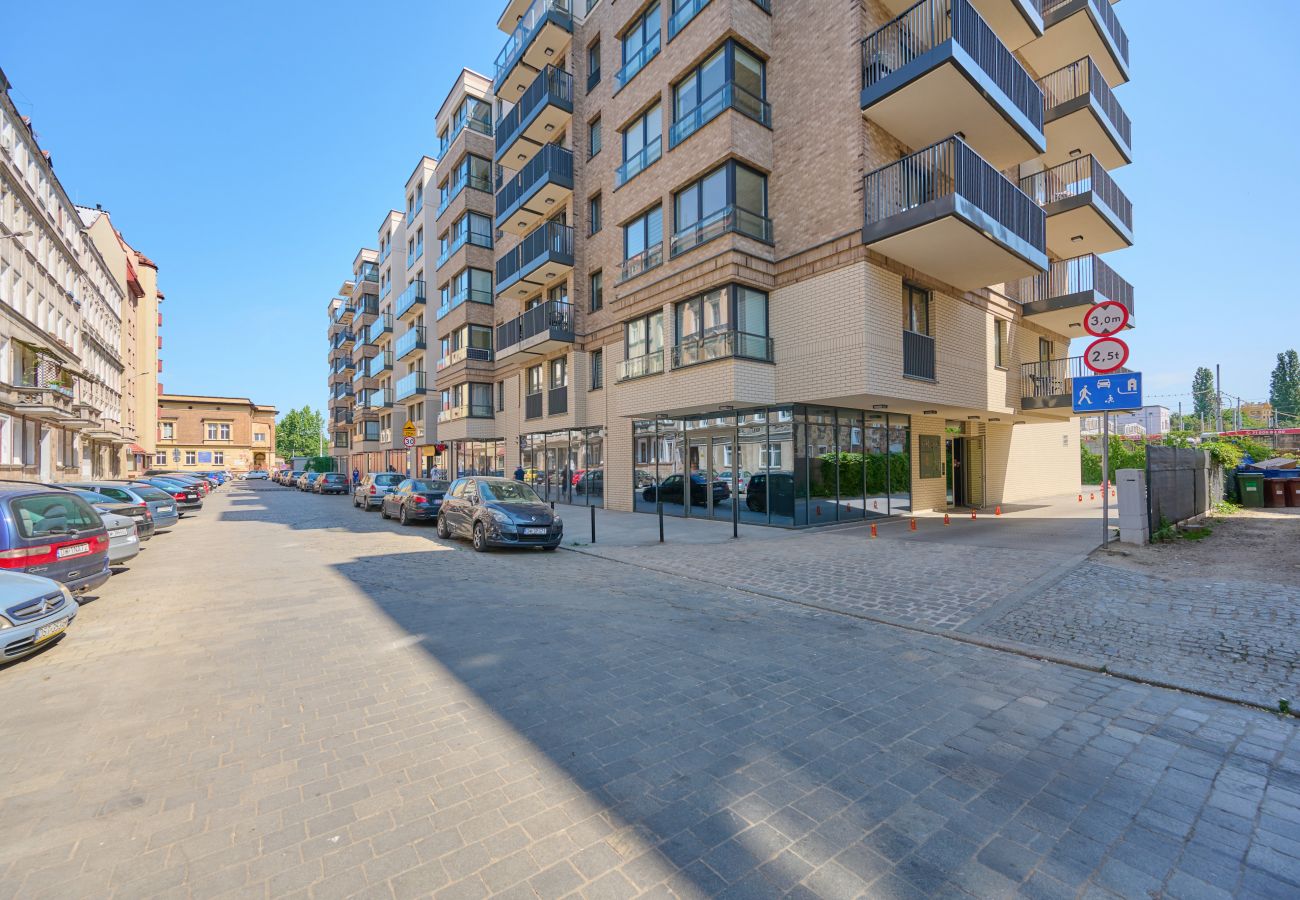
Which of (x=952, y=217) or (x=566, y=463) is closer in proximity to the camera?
(x=952, y=217)

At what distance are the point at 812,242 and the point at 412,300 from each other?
3036 centimetres

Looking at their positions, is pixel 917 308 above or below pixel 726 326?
above

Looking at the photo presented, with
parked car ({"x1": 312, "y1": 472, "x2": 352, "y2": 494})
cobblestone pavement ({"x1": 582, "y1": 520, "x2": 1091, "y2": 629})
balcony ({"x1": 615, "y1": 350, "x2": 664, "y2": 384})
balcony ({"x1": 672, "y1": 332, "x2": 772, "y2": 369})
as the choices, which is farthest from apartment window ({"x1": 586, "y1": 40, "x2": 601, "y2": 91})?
parked car ({"x1": 312, "y1": 472, "x2": 352, "y2": 494})

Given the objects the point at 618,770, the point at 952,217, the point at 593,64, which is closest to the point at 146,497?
the point at 618,770

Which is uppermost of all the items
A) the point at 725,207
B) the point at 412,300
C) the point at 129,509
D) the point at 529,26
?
the point at 529,26

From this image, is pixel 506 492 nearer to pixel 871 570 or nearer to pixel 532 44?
pixel 871 570

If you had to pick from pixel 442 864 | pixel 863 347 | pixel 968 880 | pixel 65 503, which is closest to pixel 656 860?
pixel 442 864

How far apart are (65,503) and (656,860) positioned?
8.66m

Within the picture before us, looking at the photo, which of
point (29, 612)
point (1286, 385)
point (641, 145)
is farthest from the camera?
point (1286, 385)

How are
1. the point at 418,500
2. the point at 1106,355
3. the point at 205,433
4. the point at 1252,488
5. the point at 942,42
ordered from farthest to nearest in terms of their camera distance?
the point at 205,433 < the point at 418,500 < the point at 1252,488 < the point at 942,42 < the point at 1106,355

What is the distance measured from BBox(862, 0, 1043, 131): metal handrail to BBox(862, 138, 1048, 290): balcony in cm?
187

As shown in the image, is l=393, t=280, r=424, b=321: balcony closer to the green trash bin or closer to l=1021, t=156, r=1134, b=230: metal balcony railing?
l=1021, t=156, r=1134, b=230: metal balcony railing

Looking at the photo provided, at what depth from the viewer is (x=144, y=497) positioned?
15289 mm

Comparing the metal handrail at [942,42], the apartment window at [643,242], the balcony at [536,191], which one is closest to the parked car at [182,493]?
the balcony at [536,191]
